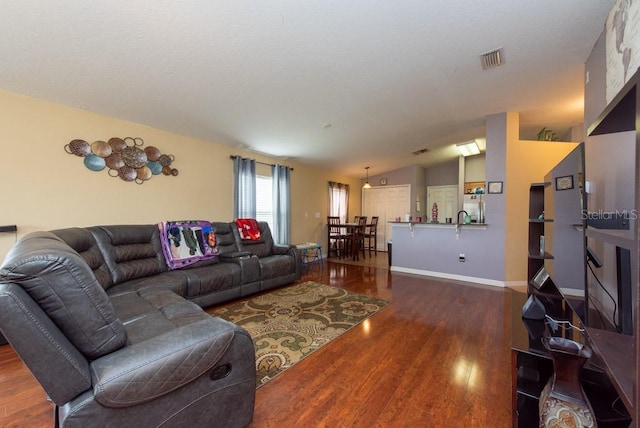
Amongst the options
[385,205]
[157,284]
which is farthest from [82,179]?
[385,205]

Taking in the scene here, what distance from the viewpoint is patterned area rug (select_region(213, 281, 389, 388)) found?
6.79 ft

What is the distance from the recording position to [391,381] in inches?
69.7

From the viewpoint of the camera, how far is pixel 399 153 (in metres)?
6.16

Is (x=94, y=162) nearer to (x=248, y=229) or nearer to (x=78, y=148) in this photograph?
(x=78, y=148)

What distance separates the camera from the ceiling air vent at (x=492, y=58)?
2.49 meters

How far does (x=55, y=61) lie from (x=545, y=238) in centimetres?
429

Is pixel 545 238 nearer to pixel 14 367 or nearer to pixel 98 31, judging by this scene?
pixel 98 31

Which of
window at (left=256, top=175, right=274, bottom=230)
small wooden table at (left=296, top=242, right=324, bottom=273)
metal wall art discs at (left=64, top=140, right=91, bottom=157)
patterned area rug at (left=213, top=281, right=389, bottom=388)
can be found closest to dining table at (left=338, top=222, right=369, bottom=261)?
small wooden table at (left=296, top=242, right=324, bottom=273)

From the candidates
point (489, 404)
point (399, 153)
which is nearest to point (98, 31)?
point (489, 404)

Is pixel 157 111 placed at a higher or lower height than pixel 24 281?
higher

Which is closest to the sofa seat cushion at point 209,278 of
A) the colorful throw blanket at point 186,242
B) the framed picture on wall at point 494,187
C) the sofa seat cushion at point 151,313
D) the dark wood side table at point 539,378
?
the colorful throw blanket at point 186,242

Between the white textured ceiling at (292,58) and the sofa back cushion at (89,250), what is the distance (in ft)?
4.73

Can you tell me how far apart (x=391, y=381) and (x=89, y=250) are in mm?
2873

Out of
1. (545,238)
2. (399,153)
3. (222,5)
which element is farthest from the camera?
(399,153)
